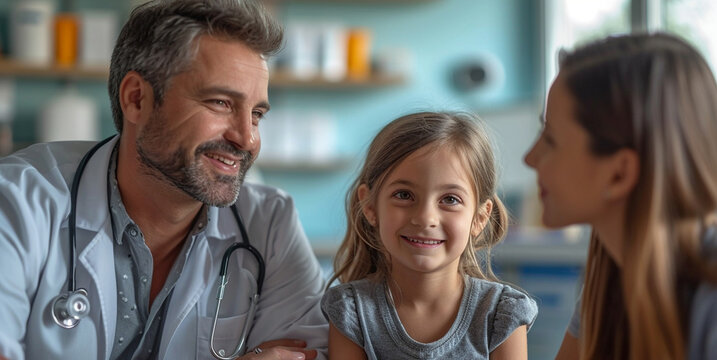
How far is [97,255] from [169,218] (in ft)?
0.66

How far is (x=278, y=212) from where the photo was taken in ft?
5.59

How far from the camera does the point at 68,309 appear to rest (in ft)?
4.59

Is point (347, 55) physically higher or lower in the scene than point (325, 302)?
higher

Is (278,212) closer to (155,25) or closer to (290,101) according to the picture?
(155,25)

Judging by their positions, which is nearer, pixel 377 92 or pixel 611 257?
pixel 611 257

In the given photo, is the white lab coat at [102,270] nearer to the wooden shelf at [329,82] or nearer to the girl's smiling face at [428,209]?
the girl's smiling face at [428,209]

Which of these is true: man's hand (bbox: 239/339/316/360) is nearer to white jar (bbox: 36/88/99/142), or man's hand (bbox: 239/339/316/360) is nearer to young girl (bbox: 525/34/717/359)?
young girl (bbox: 525/34/717/359)

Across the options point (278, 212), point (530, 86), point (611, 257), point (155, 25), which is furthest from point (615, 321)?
point (530, 86)

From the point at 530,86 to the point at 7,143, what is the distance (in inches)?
129

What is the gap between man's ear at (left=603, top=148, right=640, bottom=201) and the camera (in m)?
0.97

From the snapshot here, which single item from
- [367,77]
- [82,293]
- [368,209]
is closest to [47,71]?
[367,77]

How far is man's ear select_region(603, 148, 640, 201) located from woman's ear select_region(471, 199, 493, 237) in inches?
19.8

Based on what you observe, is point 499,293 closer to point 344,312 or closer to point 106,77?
point 344,312

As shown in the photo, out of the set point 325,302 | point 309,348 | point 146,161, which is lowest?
point 309,348
